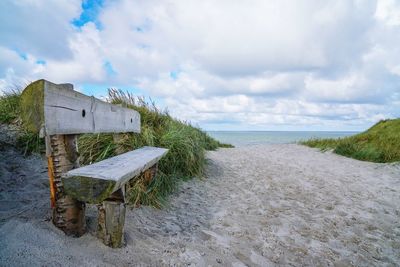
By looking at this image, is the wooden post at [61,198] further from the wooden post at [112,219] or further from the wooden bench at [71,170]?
the wooden post at [112,219]

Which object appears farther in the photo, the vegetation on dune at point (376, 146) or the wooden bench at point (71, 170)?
the vegetation on dune at point (376, 146)

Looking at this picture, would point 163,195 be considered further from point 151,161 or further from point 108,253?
point 108,253

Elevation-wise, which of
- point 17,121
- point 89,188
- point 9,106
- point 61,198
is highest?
point 9,106

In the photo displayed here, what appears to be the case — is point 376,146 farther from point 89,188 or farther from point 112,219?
point 89,188

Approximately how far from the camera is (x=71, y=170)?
2.20m

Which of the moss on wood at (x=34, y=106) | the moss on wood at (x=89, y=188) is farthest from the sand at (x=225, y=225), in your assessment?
the moss on wood at (x=34, y=106)

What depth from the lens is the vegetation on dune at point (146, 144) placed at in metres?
3.78

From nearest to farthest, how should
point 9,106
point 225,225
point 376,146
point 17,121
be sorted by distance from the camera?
point 225,225, point 17,121, point 9,106, point 376,146

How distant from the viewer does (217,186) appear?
16.4 feet

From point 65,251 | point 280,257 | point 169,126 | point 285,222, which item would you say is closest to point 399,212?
point 285,222

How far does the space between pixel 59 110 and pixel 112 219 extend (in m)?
0.96

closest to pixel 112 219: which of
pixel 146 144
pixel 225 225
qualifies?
pixel 225 225

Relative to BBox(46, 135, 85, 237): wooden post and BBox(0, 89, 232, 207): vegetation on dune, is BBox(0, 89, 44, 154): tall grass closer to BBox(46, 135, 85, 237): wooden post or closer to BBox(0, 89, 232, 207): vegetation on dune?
BBox(0, 89, 232, 207): vegetation on dune

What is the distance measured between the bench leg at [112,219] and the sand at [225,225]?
0.07 metres
